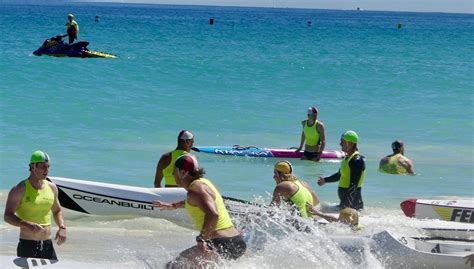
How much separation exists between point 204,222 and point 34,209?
1.71m

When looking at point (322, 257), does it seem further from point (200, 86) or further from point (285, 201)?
point (200, 86)

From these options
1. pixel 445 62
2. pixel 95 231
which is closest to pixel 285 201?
pixel 95 231

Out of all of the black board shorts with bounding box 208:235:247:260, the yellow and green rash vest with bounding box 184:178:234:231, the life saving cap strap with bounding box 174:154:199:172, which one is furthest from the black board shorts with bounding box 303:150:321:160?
the life saving cap strap with bounding box 174:154:199:172

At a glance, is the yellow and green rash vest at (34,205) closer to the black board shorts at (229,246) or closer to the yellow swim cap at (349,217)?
the black board shorts at (229,246)

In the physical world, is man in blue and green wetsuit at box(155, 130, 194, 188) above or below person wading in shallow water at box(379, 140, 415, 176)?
above

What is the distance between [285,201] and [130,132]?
1171 centimetres

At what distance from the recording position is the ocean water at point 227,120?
12.4 metres

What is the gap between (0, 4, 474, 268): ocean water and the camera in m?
12.4

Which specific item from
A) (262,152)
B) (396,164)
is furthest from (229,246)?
(262,152)

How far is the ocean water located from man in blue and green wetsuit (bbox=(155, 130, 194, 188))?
29.8 inches

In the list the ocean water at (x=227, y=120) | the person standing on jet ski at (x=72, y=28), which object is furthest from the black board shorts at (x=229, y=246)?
the person standing on jet ski at (x=72, y=28)

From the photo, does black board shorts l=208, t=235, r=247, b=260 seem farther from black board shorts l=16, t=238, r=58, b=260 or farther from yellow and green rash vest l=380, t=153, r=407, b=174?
yellow and green rash vest l=380, t=153, r=407, b=174

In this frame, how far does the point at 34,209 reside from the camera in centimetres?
866

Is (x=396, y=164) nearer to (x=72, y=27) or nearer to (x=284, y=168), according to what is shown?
(x=284, y=168)
